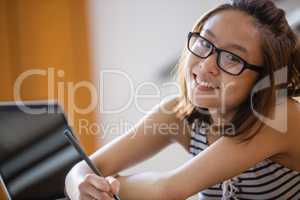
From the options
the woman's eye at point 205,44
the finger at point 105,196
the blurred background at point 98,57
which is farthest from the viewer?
the blurred background at point 98,57

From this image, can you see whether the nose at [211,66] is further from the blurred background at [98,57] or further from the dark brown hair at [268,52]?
the blurred background at [98,57]

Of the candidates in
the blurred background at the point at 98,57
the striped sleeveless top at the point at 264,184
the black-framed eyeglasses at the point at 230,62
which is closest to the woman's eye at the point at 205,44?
the black-framed eyeglasses at the point at 230,62

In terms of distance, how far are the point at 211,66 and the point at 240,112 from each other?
0.13m

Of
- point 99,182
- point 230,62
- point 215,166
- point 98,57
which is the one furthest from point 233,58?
point 98,57

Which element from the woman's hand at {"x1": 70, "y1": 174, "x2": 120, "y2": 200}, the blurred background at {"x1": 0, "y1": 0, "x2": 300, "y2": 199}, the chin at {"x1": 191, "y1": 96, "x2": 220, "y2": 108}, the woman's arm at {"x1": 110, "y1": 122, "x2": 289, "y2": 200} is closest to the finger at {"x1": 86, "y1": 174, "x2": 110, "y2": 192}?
the woman's hand at {"x1": 70, "y1": 174, "x2": 120, "y2": 200}

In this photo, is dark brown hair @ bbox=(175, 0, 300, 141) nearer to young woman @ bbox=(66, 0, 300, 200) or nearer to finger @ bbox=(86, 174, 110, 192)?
young woman @ bbox=(66, 0, 300, 200)

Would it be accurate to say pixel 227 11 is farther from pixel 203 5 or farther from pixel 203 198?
pixel 203 5

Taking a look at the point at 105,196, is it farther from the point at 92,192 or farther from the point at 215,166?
the point at 215,166

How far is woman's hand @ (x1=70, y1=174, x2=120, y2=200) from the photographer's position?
31.5 inches

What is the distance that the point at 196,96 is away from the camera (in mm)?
928

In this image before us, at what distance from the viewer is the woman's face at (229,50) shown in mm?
876

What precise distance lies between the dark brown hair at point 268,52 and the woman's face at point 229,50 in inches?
0.6

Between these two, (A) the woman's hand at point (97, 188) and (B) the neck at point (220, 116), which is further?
(B) the neck at point (220, 116)

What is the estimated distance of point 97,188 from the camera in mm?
808
